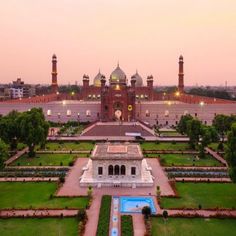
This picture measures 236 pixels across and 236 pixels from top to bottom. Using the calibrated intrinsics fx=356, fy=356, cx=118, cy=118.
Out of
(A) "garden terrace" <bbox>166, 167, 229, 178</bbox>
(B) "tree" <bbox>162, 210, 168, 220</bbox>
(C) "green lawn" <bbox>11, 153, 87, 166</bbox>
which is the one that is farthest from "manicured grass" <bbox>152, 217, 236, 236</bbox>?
(C) "green lawn" <bbox>11, 153, 87, 166</bbox>

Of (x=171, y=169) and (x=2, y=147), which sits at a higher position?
(x=2, y=147)

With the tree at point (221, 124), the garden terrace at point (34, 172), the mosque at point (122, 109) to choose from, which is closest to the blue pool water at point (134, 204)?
the garden terrace at point (34, 172)

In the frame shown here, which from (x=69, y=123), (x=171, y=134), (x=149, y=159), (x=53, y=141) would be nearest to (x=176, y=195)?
(x=149, y=159)

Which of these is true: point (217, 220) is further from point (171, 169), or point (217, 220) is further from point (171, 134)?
point (171, 134)

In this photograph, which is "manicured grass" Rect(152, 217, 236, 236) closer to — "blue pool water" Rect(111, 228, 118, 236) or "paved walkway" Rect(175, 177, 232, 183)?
"blue pool water" Rect(111, 228, 118, 236)

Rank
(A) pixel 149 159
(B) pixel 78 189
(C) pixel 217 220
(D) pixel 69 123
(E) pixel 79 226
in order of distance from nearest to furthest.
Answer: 1. (E) pixel 79 226
2. (C) pixel 217 220
3. (B) pixel 78 189
4. (A) pixel 149 159
5. (D) pixel 69 123

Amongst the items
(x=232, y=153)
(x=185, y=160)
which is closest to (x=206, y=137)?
(x=185, y=160)

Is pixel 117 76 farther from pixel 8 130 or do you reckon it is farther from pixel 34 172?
pixel 34 172

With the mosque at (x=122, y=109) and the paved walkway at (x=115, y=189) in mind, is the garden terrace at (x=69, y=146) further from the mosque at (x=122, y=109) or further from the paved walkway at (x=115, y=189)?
the mosque at (x=122, y=109)
